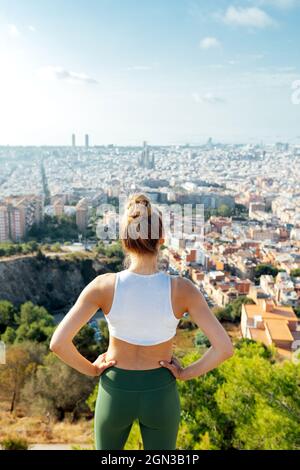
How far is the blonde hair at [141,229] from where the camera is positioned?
0.70 m

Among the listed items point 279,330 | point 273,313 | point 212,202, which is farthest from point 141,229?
point 212,202

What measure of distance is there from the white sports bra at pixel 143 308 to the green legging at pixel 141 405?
0.19 feet

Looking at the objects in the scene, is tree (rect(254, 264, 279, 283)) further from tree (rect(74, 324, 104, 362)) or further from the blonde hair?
the blonde hair

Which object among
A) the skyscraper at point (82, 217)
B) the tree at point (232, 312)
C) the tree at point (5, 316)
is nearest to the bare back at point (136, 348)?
the tree at point (5, 316)

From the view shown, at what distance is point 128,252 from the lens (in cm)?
72

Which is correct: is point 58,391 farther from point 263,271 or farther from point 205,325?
point 263,271

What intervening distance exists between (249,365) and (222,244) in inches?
483

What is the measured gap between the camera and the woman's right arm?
67 centimetres

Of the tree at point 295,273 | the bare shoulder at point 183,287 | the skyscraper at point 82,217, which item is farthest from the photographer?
the skyscraper at point 82,217

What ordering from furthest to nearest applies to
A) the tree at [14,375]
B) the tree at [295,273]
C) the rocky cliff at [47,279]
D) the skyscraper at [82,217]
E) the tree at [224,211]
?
the tree at [224,211], the skyscraper at [82,217], the tree at [295,273], the rocky cliff at [47,279], the tree at [14,375]

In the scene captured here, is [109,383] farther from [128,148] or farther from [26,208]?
[128,148]

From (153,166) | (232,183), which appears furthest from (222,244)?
(153,166)

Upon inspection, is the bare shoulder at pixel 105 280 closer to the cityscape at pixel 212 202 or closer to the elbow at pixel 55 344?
the elbow at pixel 55 344
